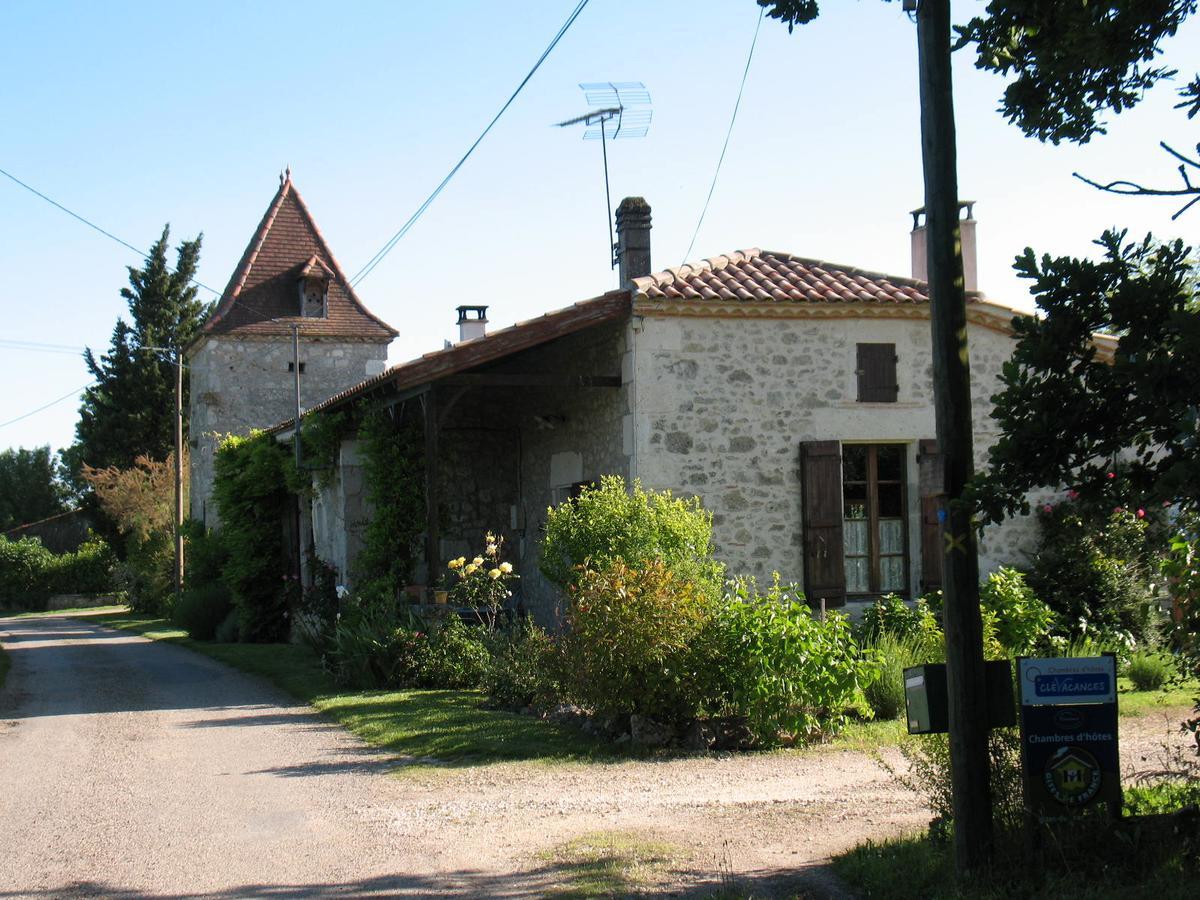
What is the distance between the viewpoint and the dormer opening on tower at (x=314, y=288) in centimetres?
2817

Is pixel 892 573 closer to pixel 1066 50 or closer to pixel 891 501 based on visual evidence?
pixel 891 501

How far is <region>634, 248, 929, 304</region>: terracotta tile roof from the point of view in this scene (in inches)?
503

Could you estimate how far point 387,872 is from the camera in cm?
560

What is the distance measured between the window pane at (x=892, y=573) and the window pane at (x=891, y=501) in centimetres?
50

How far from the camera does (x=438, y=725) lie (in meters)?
9.55

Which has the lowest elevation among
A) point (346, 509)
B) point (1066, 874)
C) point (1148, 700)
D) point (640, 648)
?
point (1148, 700)

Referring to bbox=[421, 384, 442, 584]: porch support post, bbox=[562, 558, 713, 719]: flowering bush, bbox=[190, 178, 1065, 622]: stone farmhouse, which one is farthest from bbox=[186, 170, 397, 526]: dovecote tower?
bbox=[562, 558, 713, 719]: flowering bush

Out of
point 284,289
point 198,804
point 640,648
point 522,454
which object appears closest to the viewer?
point 198,804

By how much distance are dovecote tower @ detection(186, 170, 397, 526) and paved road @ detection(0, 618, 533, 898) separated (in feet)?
50.8

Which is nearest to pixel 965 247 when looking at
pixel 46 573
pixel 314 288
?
pixel 314 288

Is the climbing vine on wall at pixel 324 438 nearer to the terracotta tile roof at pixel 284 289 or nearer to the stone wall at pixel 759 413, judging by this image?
the stone wall at pixel 759 413

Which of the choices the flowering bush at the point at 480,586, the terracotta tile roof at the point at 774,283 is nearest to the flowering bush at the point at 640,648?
the flowering bush at the point at 480,586

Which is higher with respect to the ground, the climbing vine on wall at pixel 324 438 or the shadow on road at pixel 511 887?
the climbing vine on wall at pixel 324 438

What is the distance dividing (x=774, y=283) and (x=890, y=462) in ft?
7.90
